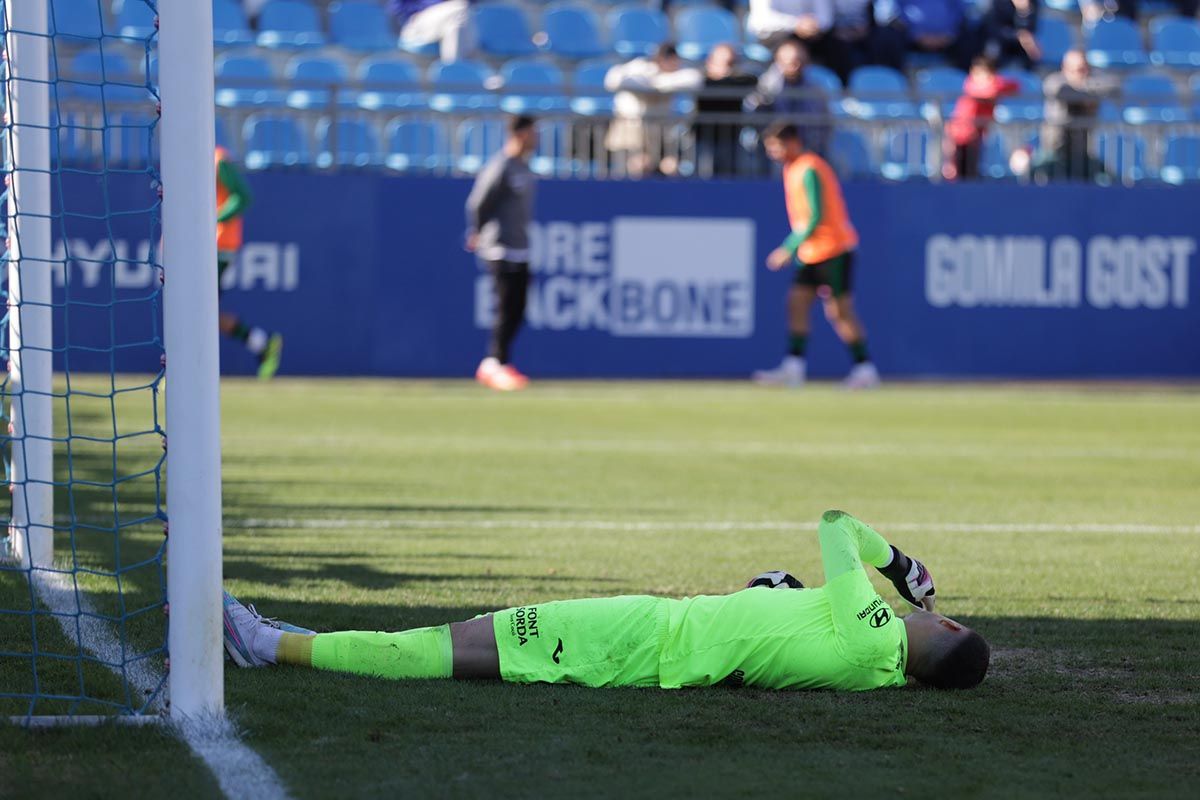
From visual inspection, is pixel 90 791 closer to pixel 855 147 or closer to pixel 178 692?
pixel 178 692

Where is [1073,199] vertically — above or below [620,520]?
above

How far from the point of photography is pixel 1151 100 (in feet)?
65.6

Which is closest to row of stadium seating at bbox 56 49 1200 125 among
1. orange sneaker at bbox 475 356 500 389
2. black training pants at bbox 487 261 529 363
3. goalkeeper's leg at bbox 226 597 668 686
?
black training pants at bbox 487 261 529 363

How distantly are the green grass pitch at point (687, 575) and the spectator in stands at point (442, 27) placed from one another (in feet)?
20.1

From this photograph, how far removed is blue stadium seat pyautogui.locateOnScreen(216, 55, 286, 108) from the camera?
17.7m

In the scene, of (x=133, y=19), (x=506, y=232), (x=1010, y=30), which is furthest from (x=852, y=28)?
(x=133, y=19)

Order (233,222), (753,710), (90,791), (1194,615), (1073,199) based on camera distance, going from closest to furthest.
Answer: (90,791)
(753,710)
(1194,615)
(233,222)
(1073,199)

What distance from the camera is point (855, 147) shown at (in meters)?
19.0

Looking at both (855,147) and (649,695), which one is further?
(855,147)

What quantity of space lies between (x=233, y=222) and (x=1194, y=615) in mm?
10172

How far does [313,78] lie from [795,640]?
15454 mm

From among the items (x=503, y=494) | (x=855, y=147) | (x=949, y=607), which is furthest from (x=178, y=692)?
(x=855, y=147)

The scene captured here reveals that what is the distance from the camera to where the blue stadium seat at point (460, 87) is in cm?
1803

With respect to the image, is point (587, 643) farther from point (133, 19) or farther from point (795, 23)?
point (795, 23)
